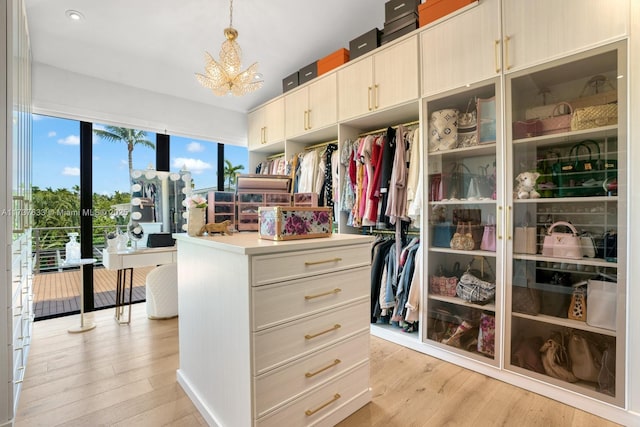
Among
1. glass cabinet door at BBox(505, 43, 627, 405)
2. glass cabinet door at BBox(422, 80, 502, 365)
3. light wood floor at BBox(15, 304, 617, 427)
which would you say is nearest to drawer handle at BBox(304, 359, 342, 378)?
light wood floor at BBox(15, 304, 617, 427)

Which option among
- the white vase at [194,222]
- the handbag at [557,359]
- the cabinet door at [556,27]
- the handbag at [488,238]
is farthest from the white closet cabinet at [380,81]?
the handbag at [557,359]

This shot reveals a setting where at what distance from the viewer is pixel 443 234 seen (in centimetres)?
237

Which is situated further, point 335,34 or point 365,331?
point 335,34

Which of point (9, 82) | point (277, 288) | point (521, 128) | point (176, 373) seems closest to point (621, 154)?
point (521, 128)

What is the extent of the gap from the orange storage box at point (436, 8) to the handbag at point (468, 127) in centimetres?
66

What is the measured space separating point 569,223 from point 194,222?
220 cm

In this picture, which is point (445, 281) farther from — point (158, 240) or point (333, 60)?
point (158, 240)

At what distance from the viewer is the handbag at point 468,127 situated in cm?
219

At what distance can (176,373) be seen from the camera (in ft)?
6.70

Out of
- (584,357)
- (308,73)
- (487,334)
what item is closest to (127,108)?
(308,73)

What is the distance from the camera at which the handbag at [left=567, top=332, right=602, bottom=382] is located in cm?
172

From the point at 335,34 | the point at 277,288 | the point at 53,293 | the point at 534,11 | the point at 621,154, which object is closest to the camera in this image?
the point at 277,288

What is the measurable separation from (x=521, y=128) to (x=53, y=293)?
15.3 ft

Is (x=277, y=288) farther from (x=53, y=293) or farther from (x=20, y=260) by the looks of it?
(x=53, y=293)
